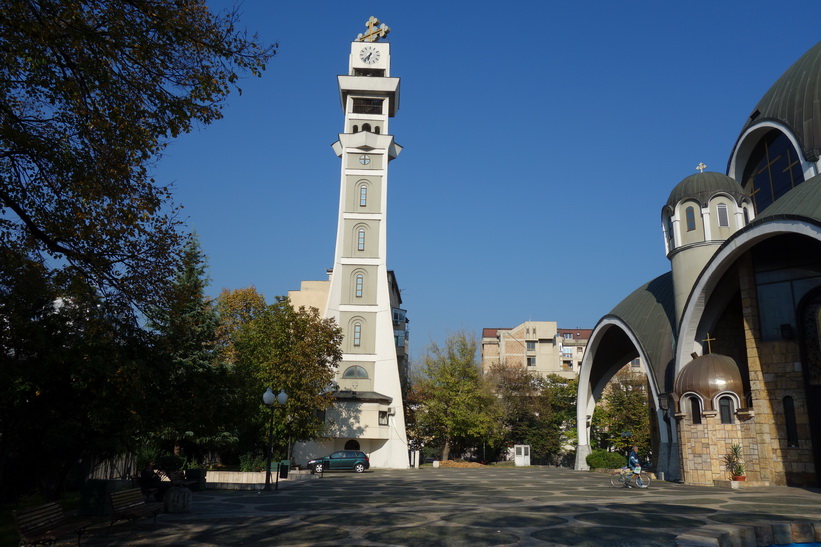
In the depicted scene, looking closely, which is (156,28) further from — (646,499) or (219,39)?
(646,499)

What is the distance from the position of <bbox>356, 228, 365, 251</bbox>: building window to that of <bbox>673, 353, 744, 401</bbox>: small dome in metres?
25.9

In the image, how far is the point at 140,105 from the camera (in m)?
9.34

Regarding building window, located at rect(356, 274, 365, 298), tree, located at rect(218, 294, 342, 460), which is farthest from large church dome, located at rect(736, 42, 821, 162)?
building window, located at rect(356, 274, 365, 298)

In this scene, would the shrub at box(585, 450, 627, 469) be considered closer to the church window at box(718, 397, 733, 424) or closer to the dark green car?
the church window at box(718, 397, 733, 424)

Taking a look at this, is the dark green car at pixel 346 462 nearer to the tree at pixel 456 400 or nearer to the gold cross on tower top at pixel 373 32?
the tree at pixel 456 400

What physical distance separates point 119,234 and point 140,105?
197cm

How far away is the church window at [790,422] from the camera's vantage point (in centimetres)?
2136

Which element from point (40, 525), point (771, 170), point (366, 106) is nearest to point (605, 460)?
point (771, 170)

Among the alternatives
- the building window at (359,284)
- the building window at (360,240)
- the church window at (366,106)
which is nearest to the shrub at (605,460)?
the building window at (359,284)

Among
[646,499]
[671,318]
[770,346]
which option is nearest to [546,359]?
[671,318]

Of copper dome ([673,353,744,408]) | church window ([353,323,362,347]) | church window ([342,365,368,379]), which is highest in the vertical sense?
church window ([353,323,362,347])

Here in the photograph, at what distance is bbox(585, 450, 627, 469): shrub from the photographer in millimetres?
34719

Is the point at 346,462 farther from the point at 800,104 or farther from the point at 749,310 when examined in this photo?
the point at 800,104

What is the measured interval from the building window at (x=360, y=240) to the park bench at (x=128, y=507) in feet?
112
